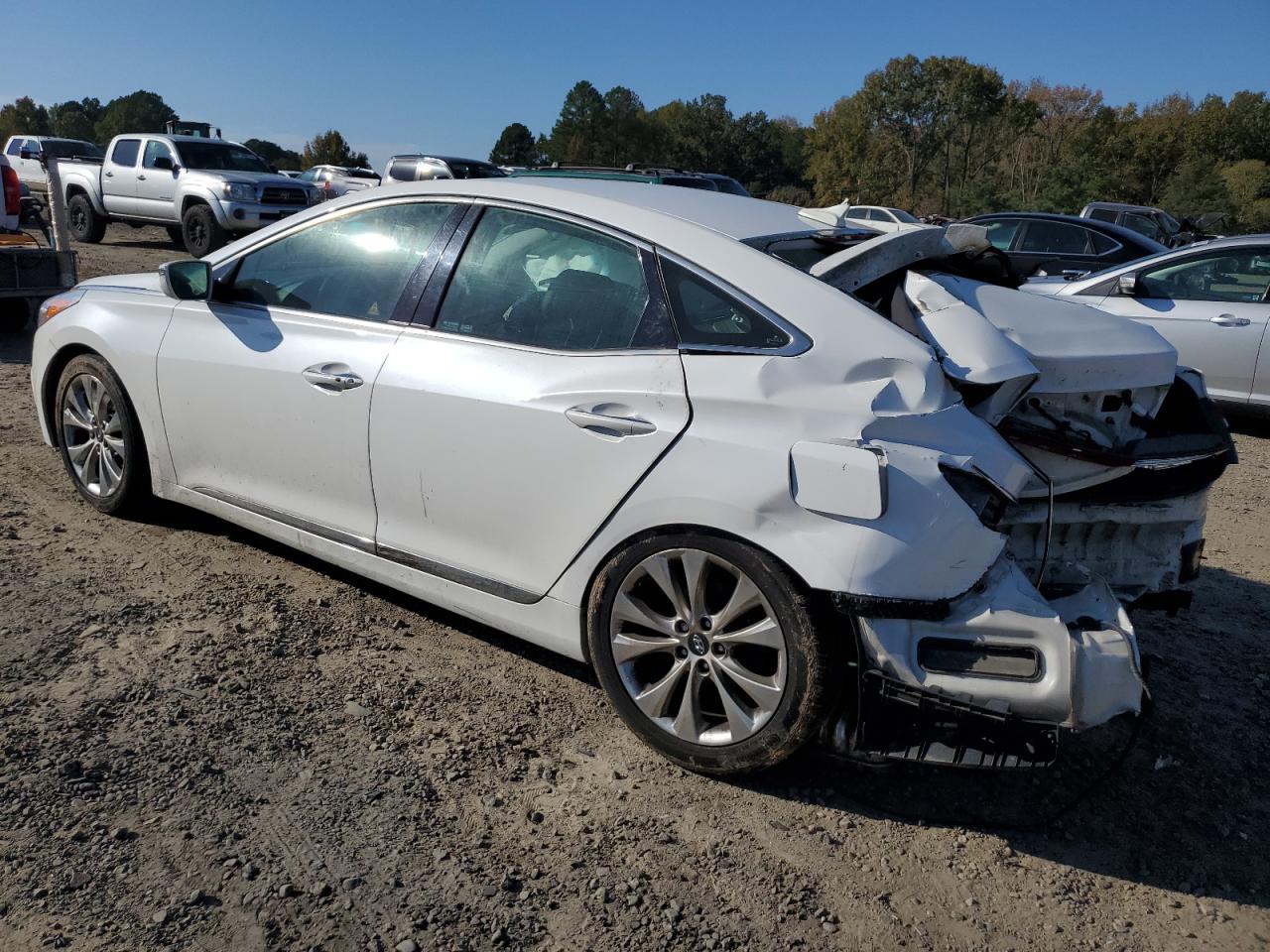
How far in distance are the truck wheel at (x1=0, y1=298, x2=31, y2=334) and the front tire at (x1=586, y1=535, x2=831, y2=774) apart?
28.7 ft

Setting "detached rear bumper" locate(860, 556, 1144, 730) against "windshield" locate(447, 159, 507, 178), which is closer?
"detached rear bumper" locate(860, 556, 1144, 730)

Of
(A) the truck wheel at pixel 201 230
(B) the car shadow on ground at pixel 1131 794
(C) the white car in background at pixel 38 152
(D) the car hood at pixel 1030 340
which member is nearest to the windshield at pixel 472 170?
(A) the truck wheel at pixel 201 230

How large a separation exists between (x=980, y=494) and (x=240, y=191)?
1542cm

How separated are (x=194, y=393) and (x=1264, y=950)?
13.0ft

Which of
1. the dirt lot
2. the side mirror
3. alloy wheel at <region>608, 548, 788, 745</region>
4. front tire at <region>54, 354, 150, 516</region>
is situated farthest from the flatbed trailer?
alloy wheel at <region>608, 548, 788, 745</region>

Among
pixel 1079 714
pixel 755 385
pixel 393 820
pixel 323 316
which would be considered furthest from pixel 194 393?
pixel 1079 714

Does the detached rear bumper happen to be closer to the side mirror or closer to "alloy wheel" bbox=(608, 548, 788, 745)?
"alloy wheel" bbox=(608, 548, 788, 745)

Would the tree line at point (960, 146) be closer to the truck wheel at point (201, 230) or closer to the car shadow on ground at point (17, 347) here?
the truck wheel at point (201, 230)

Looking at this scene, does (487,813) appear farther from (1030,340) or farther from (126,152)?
(126,152)

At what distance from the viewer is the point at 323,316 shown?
3.78 meters

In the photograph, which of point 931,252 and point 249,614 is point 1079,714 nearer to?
point 931,252

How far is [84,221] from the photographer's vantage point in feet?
60.7

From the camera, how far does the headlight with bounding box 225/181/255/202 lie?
613 inches

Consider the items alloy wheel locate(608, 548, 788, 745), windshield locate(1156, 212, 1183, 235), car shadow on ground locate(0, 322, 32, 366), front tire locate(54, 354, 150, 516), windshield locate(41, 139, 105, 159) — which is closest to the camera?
alloy wheel locate(608, 548, 788, 745)
